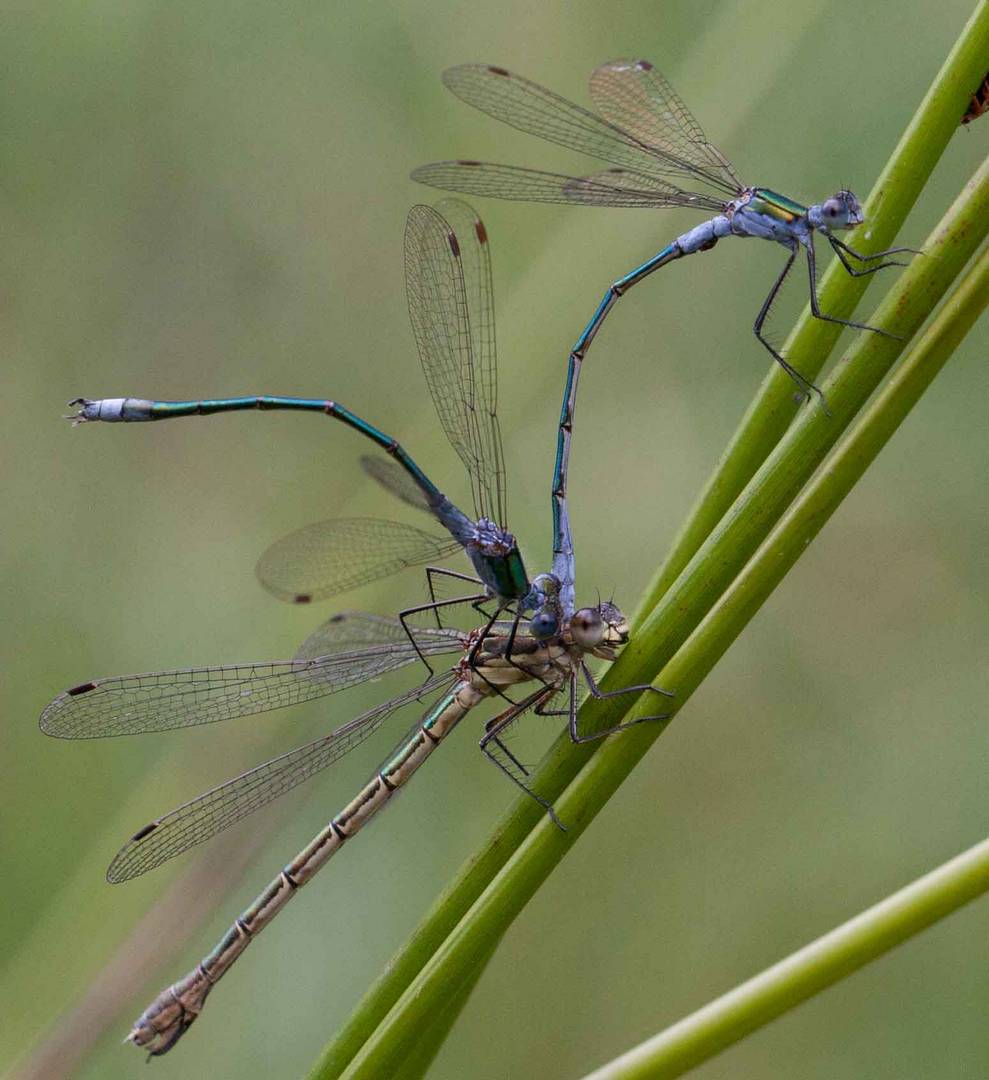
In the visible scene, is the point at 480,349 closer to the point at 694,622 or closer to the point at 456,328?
the point at 456,328

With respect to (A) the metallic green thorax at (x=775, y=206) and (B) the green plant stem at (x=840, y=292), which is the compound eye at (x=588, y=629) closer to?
(B) the green plant stem at (x=840, y=292)

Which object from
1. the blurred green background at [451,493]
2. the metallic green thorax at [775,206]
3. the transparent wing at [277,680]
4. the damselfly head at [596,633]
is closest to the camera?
the damselfly head at [596,633]

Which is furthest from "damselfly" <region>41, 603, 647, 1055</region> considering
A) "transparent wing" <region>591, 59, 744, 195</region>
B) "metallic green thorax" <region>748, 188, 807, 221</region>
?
"transparent wing" <region>591, 59, 744, 195</region>

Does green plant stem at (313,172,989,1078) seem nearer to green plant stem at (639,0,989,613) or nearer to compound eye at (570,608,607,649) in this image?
green plant stem at (639,0,989,613)

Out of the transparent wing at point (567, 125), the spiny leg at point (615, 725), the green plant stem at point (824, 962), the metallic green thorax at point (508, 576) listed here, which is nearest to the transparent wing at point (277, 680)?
the metallic green thorax at point (508, 576)

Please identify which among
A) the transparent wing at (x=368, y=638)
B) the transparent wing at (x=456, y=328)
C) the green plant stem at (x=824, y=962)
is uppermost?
the transparent wing at (x=456, y=328)

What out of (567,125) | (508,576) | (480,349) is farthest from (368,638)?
(567,125)
